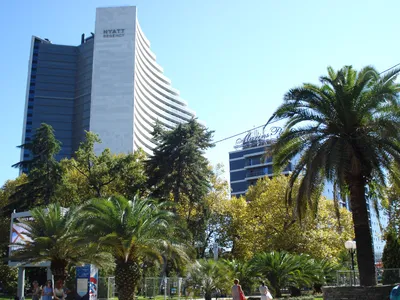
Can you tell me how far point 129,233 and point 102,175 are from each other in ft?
71.1

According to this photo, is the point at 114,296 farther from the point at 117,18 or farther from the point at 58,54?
the point at 58,54

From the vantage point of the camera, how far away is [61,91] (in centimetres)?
14175

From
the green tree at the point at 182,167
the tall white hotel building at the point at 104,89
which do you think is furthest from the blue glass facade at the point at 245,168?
the green tree at the point at 182,167

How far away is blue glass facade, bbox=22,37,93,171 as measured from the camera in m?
134

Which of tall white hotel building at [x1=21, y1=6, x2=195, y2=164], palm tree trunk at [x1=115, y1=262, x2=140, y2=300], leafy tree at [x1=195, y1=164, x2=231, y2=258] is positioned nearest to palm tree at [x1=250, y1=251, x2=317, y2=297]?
palm tree trunk at [x1=115, y1=262, x2=140, y2=300]

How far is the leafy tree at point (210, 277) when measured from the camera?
25.5 metres

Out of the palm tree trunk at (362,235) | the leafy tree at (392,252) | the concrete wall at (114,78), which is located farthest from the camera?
the concrete wall at (114,78)

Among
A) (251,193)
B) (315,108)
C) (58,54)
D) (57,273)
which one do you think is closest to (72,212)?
(57,273)

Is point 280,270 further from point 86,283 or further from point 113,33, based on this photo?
point 113,33

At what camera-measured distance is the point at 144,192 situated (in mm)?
41938

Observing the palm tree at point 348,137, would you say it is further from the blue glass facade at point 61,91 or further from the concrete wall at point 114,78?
the blue glass facade at point 61,91

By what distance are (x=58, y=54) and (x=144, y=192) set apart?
117824mm

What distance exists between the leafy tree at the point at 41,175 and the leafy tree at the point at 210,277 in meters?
21.7

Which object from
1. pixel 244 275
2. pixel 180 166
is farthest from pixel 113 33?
pixel 244 275
